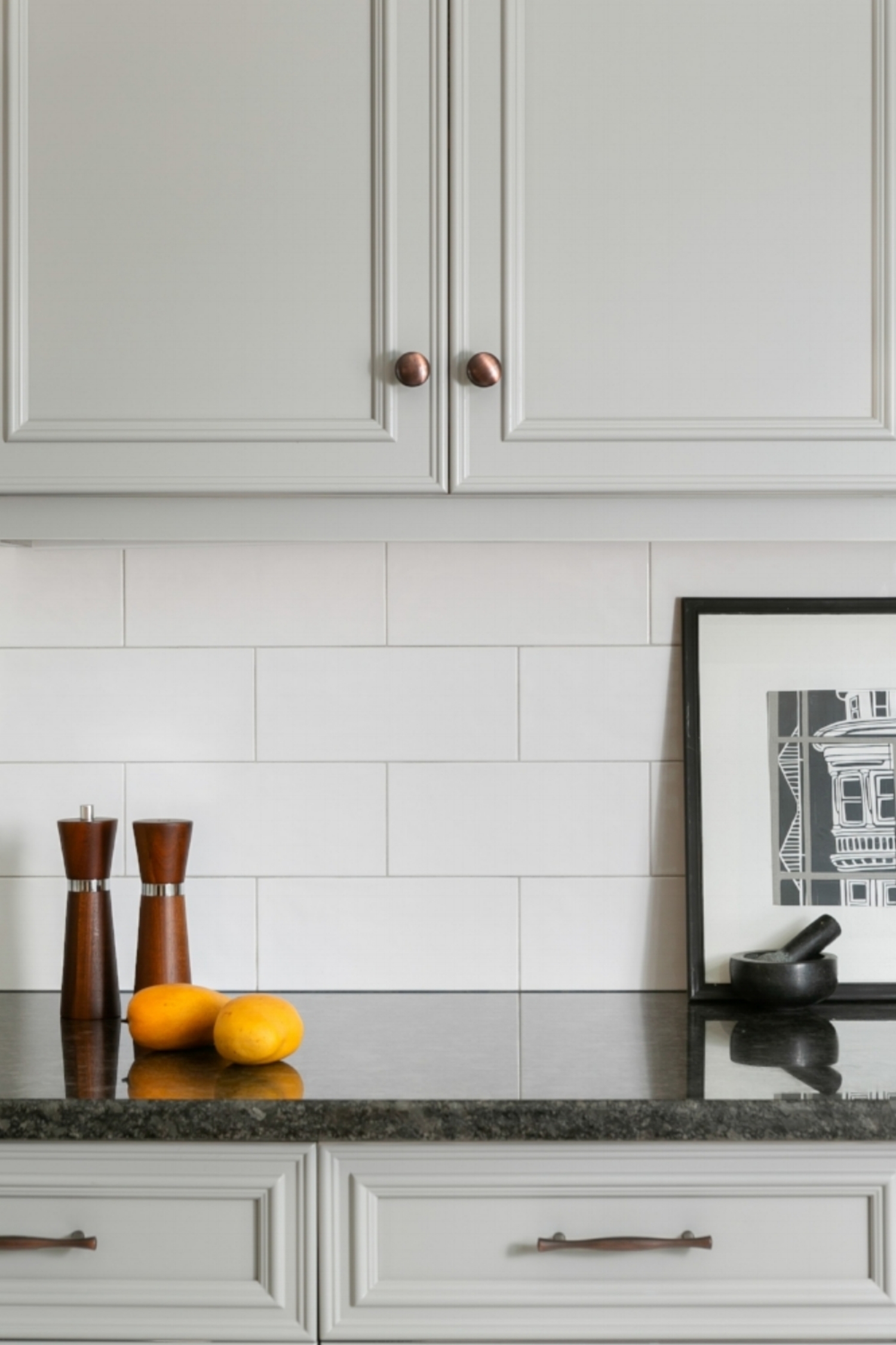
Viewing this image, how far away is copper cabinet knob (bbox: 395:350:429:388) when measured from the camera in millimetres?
1361

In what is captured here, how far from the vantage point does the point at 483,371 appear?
1359 millimetres

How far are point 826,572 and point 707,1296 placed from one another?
0.91 metres

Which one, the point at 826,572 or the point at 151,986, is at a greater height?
the point at 826,572

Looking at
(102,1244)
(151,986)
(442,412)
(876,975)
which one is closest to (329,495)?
(442,412)

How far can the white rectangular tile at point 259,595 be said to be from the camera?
1724mm

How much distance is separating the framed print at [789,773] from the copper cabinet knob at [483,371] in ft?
1.58

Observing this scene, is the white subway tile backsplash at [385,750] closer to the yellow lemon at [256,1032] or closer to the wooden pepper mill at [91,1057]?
the wooden pepper mill at [91,1057]

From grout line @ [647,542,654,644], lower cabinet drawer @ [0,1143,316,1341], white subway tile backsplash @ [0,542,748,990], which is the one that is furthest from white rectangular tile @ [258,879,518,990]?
lower cabinet drawer @ [0,1143,316,1341]

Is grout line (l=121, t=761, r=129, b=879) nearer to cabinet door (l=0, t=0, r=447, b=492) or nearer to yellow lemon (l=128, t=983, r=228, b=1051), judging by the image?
yellow lemon (l=128, t=983, r=228, b=1051)

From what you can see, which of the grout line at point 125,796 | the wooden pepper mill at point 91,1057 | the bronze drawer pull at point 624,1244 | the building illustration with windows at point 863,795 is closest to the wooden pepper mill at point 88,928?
the wooden pepper mill at point 91,1057

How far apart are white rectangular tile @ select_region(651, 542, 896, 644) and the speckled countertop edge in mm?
709

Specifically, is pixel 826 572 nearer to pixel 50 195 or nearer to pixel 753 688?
pixel 753 688

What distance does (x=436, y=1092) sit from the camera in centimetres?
119

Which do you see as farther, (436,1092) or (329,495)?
(329,495)
